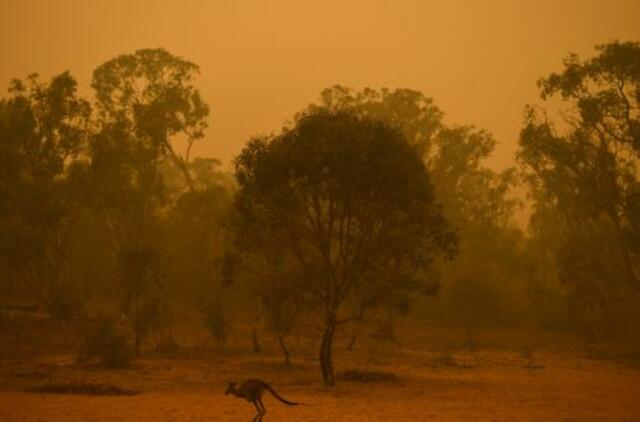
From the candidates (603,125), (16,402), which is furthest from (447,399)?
(603,125)

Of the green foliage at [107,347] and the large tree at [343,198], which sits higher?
the large tree at [343,198]

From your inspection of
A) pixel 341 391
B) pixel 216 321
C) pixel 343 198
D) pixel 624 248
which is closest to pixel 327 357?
pixel 341 391

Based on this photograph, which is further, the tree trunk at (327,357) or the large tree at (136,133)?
the large tree at (136,133)

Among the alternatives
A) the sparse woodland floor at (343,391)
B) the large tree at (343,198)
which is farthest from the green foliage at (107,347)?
the large tree at (343,198)

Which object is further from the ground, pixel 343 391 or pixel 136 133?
pixel 136 133

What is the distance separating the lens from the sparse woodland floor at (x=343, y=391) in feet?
61.3

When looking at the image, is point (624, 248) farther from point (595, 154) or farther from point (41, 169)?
point (41, 169)

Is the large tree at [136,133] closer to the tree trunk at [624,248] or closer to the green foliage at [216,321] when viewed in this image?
the green foliage at [216,321]

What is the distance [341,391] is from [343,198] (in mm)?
6836

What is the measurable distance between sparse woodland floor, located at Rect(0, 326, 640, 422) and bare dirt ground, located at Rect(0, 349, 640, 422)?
0.11 feet

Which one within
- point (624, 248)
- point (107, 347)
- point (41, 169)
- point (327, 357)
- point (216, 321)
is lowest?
point (327, 357)

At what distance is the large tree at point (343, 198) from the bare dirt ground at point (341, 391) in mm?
3569

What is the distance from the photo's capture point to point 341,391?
78.9 feet

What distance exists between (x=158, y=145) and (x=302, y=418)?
35.2 metres
